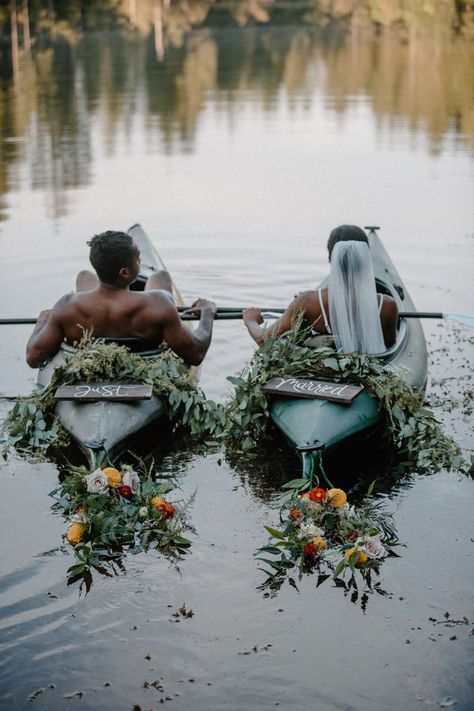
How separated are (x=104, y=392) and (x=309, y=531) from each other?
1822mm

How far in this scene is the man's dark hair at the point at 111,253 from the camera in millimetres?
6395

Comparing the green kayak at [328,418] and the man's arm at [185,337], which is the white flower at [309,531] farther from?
the man's arm at [185,337]

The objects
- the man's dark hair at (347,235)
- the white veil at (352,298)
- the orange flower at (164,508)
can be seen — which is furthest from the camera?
the man's dark hair at (347,235)

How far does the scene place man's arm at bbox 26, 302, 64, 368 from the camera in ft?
21.8

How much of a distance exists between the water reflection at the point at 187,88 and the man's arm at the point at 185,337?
7.68 metres

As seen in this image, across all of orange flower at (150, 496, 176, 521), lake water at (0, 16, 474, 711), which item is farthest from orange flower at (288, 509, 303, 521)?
orange flower at (150, 496, 176, 521)

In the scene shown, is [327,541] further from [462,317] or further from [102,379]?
[462,317]

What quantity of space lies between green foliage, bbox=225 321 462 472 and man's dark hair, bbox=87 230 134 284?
103cm

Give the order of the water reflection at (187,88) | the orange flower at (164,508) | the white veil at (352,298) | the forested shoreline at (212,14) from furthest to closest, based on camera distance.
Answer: the forested shoreline at (212,14)
the water reflection at (187,88)
the white veil at (352,298)
the orange flower at (164,508)

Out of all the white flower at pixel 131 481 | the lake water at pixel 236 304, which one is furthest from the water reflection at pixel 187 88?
the white flower at pixel 131 481

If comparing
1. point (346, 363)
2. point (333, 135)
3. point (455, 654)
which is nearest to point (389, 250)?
point (346, 363)

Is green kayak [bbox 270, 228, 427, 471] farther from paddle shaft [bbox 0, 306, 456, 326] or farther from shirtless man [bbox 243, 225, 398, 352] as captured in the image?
paddle shaft [bbox 0, 306, 456, 326]

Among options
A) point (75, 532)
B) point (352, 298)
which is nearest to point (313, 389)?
point (352, 298)

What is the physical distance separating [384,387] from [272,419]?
2.37ft
